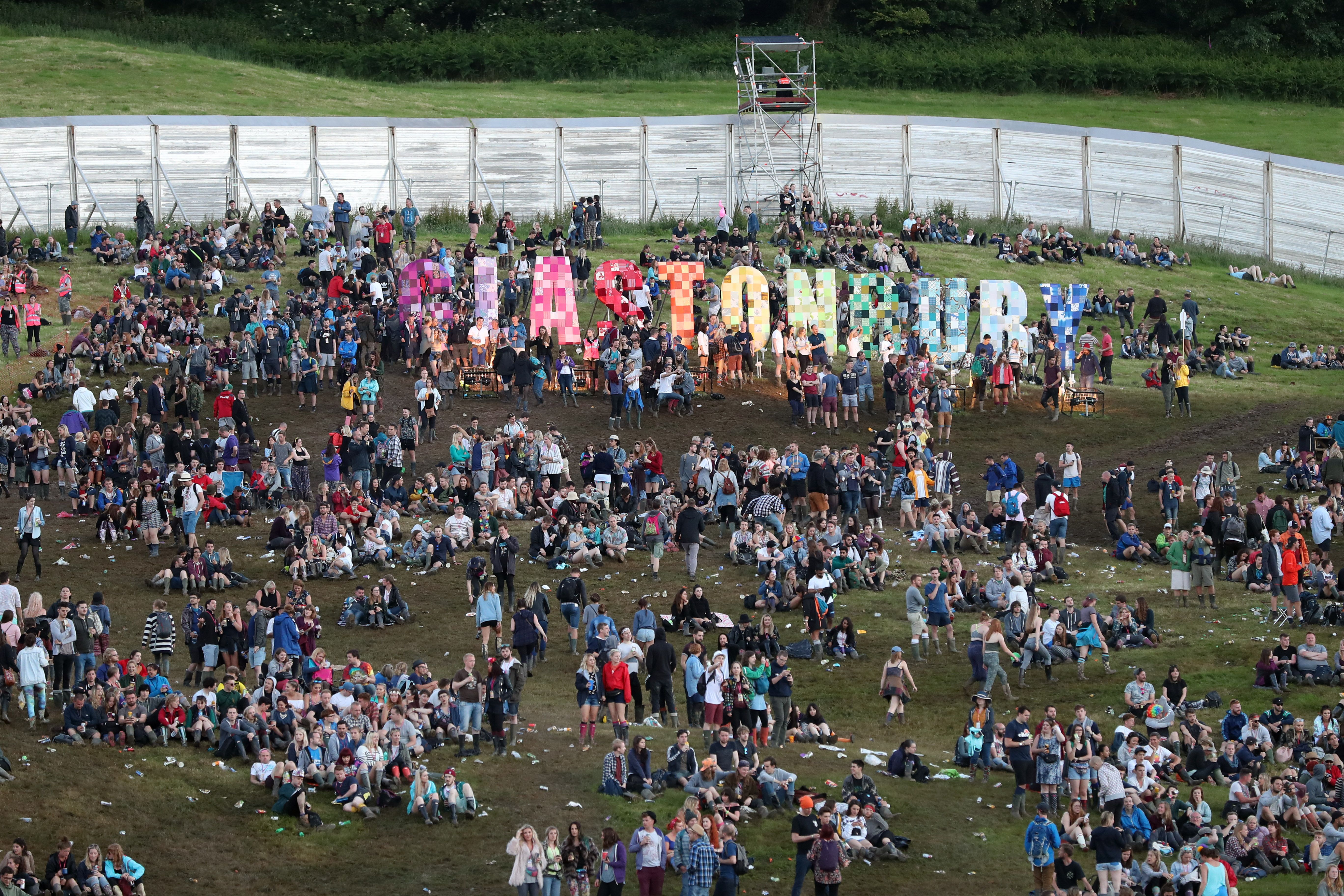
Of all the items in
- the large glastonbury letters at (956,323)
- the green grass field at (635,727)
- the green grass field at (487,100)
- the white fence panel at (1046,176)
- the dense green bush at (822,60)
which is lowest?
the green grass field at (635,727)

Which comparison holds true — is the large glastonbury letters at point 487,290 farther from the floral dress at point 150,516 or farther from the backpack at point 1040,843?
the backpack at point 1040,843

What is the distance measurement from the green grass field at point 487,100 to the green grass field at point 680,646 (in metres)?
4.93

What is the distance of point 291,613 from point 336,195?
2754cm

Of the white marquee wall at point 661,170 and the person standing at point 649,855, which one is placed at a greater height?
the white marquee wall at point 661,170

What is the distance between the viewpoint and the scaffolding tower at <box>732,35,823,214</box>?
60031mm

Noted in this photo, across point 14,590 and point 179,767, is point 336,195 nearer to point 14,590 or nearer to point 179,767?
point 14,590

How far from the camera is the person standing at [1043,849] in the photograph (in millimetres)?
22156

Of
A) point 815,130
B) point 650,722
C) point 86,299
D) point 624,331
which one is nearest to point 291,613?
point 650,722

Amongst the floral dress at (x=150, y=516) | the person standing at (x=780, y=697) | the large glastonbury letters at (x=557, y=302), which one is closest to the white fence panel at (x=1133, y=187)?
the large glastonbury letters at (x=557, y=302)

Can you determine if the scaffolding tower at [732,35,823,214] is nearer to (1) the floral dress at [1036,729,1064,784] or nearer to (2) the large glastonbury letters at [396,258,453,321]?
(2) the large glastonbury letters at [396,258,453,321]

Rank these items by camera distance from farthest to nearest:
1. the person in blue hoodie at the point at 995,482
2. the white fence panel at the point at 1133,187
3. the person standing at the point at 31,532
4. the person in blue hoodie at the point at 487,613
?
the white fence panel at the point at 1133,187 < the person in blue hoodie at the point at 995,482 < the person standing at the point at 31,532 < the person in blue hoodie at the point at 487,613

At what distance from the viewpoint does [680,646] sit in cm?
3039

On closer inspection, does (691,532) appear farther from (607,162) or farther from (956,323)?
(607,162)

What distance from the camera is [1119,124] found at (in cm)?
7412
